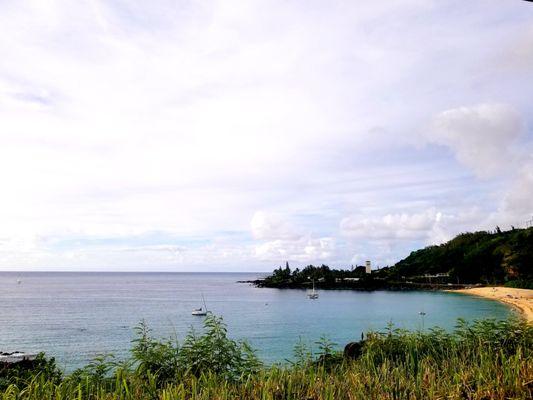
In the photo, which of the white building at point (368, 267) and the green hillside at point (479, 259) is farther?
the white building at point (368, 267)

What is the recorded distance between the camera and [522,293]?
61.3 metres

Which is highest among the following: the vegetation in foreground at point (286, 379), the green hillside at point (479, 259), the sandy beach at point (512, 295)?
the green hillside at point (479, 259)

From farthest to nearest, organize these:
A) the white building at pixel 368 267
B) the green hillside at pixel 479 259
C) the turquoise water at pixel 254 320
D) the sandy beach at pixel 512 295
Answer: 1. the white building at pixel 368 267
2. the green hillside at pixel 479 259
3. the sandy beach at pixel 512 295
4. the turquoise water at pixel 254 320

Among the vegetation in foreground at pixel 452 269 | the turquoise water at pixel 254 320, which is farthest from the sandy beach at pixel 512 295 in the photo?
the vegetation in foreground at pixel 452 269

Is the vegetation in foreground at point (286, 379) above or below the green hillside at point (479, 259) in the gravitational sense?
below

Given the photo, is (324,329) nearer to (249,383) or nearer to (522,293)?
(522,293)

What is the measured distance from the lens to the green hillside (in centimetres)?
7400

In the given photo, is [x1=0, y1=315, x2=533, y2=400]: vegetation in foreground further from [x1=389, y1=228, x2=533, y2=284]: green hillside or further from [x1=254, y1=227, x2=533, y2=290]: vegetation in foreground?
[x1=389, y1=228, x2=533, y2=284]: green hillside

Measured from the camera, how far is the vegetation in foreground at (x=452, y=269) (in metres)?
74.8

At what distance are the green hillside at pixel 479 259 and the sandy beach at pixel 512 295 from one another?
5726 mm

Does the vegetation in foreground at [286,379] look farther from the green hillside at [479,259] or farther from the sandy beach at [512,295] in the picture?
the green hillside at [479,259]

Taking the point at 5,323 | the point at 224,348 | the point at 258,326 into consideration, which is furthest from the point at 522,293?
the point at 224,348

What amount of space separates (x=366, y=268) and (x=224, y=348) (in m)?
99.3

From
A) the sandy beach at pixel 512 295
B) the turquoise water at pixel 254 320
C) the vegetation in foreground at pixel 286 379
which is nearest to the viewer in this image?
the vegetation in foreground at pixel 286 379
